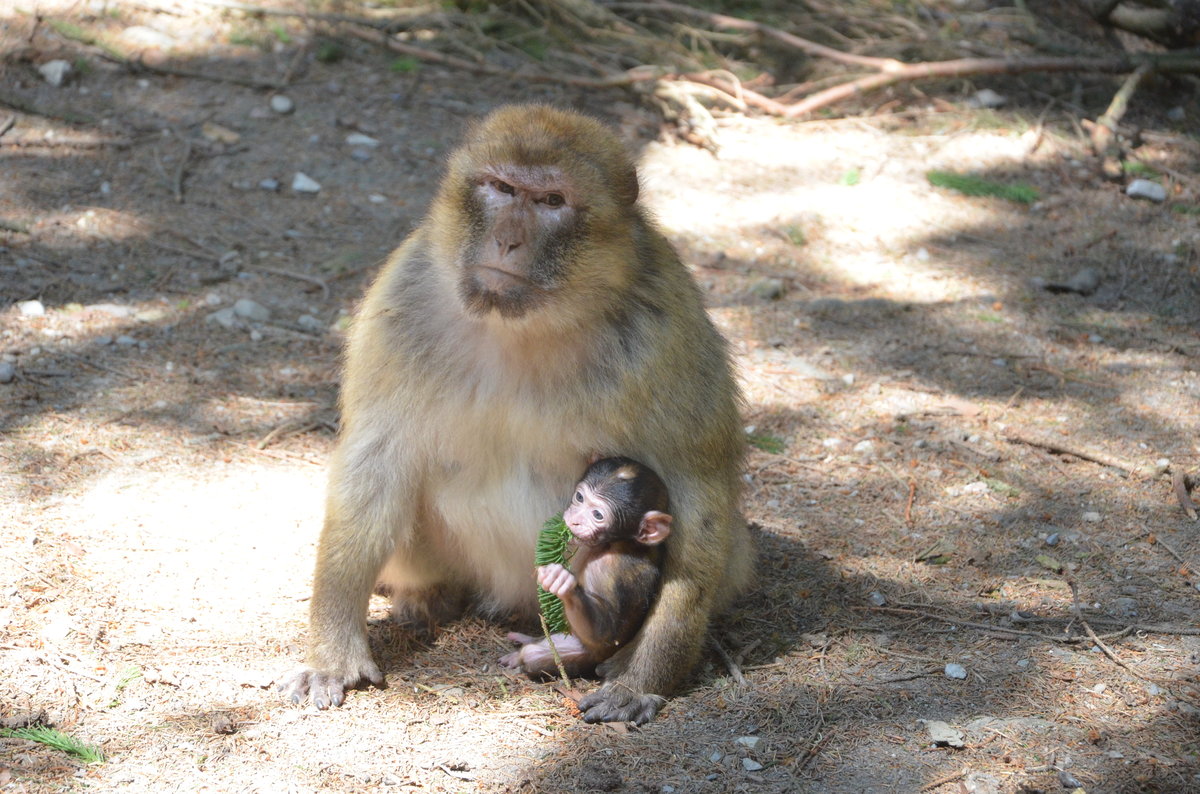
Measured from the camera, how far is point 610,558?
3887 millimetres

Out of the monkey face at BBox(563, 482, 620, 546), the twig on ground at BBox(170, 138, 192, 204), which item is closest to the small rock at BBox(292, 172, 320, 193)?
the twig on ground at BBox(170, 138, 192, 204)

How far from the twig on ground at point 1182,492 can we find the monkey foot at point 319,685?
3351mm

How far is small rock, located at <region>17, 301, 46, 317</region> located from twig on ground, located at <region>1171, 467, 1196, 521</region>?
5.17 m

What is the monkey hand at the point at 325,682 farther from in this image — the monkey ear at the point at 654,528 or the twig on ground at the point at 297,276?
the twig on ground at the point at 297,276

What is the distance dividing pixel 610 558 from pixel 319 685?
1000 millimetres

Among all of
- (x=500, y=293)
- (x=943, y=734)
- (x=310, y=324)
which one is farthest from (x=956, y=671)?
(x=310, y=324)

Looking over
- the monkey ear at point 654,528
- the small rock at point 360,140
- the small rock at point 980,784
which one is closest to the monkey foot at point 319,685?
the monkey ear at point 654,528

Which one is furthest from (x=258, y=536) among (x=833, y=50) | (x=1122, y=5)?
(x=1122, y=5)

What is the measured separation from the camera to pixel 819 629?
444 centimetres

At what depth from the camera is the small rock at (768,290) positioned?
6.92m

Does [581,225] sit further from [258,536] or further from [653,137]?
[653,137]

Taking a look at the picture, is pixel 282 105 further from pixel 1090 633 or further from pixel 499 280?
pixel 1090 633

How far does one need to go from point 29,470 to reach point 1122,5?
811 centimetres

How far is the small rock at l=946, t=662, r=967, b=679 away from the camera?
4.05m
